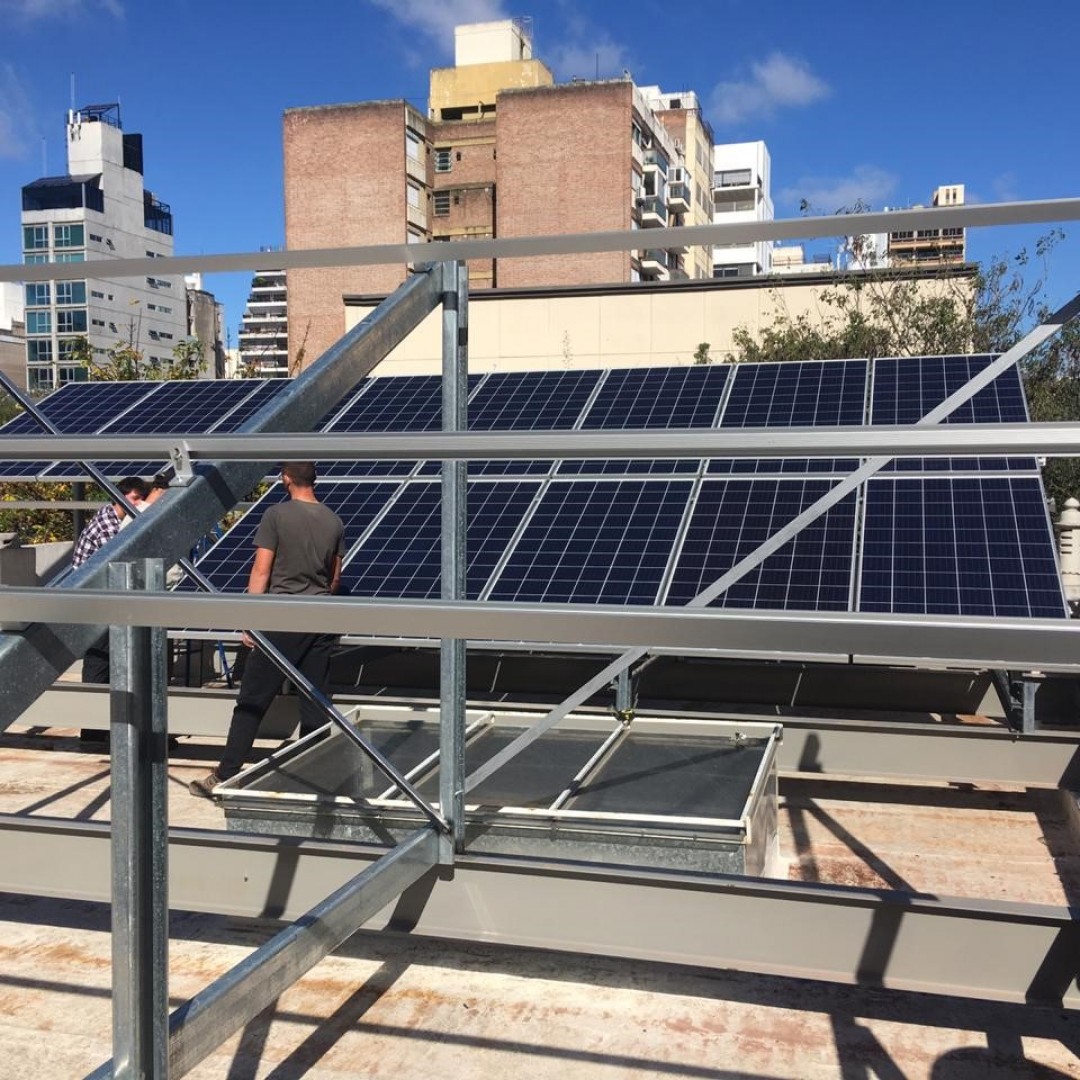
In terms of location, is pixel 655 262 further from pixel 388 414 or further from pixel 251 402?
pixel 388 414

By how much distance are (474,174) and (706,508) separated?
6397 cm

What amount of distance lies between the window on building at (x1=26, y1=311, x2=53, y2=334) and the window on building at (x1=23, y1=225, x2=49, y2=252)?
7.62 metres

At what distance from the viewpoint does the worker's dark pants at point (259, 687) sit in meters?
6.39

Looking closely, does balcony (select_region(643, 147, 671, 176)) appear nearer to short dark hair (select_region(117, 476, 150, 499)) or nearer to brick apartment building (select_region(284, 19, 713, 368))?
brick apartment building (select_region(284, 19, 713, 368))

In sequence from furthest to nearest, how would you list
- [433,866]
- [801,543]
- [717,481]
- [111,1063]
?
[717,481]
[801,543]
[433,866]
[111,1063]

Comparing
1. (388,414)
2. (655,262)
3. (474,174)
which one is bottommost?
(388,414)

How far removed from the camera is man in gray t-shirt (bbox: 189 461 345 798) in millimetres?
6348

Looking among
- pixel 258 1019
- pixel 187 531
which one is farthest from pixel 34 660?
pixel 258 1019

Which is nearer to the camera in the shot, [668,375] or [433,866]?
[433,866]

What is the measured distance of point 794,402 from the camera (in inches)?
322

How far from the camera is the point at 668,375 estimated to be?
918 cm

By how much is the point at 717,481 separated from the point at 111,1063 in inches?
224

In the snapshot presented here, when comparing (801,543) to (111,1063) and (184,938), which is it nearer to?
(184,938)

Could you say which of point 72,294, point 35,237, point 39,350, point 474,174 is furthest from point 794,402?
point 35,237
